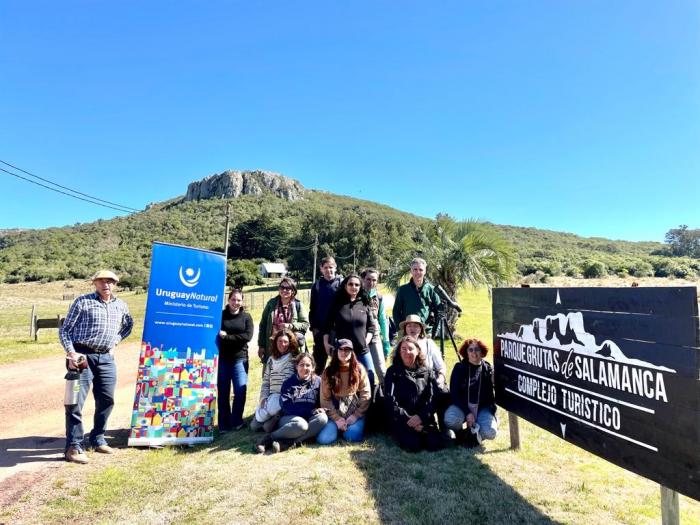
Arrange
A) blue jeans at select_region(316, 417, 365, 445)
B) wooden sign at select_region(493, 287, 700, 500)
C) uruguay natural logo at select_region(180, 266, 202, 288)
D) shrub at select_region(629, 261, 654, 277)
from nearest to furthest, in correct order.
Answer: wooden sign at select_region(493, 287, 700, 500)
blue jeans at select_region(316, 417, 365, 445)
uruguay natural logo at select_region(180, 266, 202, 288)
shrub at select_region(629, 261, 654, 277)

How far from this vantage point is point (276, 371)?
4.77 meters

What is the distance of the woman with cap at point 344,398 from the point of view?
4477 millimetres

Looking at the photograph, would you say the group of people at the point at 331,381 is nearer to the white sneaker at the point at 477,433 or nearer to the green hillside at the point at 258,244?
the white sneaker at the point at 477,433

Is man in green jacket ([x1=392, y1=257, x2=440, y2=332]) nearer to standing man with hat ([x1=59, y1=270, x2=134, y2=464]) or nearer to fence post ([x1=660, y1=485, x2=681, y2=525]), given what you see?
fence post ([x1=660, y1=485, x2=681, y2=525])

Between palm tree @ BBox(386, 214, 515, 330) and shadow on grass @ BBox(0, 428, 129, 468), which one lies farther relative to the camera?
palm tree @ BBox(386, 214, 515, 330)

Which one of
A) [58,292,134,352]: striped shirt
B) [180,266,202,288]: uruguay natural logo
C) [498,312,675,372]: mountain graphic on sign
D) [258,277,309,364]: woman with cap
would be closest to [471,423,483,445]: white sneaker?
[498,312,675,372]: mountain graphic on sign

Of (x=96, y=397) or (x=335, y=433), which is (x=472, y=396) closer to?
(x=335, y=433)

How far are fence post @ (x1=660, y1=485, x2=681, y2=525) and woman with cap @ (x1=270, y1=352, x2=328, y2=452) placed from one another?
289 cm

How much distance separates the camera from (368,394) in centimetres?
459

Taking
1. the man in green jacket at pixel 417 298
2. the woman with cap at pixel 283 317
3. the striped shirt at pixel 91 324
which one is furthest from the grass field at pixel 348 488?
the man in green jacket at pixel 417 298

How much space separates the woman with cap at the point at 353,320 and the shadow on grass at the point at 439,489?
3.64 feet

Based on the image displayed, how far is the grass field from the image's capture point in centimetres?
308

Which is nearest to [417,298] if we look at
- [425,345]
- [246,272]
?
[425,345]

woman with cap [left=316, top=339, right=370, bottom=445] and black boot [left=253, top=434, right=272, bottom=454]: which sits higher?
woman with cap [left=316, top=339, right=370, bottom=445]
